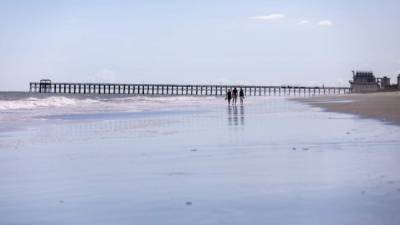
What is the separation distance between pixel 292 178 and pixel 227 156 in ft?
7.18

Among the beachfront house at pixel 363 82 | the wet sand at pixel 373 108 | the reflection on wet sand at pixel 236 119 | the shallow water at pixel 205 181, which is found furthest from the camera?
the beachfront house at pixel 363 82

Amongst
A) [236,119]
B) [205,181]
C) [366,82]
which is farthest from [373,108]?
[366,82]

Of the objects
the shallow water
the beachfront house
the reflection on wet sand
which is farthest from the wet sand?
the beachfront house

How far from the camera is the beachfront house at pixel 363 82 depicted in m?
91.0

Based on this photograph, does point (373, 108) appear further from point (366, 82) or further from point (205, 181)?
point (366, 82)

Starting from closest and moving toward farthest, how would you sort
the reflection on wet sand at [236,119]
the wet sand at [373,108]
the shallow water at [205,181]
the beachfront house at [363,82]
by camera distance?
the shallow water at [205,181] < the reflection on wet sand at [236,119] < the wet sand at [373,108] < the beachfront house at [363,82]

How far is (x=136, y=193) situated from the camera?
538 cm

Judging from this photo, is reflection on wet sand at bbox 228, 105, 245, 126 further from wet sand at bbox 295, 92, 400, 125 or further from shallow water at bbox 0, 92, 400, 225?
shallow water at bbox 0, 92, 400, 225

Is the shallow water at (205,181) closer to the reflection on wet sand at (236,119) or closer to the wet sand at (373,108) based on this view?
the reflection on wet sand at (236,119)

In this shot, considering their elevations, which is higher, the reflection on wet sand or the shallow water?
the shallow water

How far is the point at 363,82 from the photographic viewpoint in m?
93.6

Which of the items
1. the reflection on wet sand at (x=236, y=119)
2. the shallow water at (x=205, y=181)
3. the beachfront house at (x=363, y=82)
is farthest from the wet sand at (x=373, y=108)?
the beachfront house at (x=363, y=82)

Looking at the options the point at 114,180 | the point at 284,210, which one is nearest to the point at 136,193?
the point at 114,180

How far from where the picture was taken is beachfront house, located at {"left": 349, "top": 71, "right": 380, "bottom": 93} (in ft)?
299
